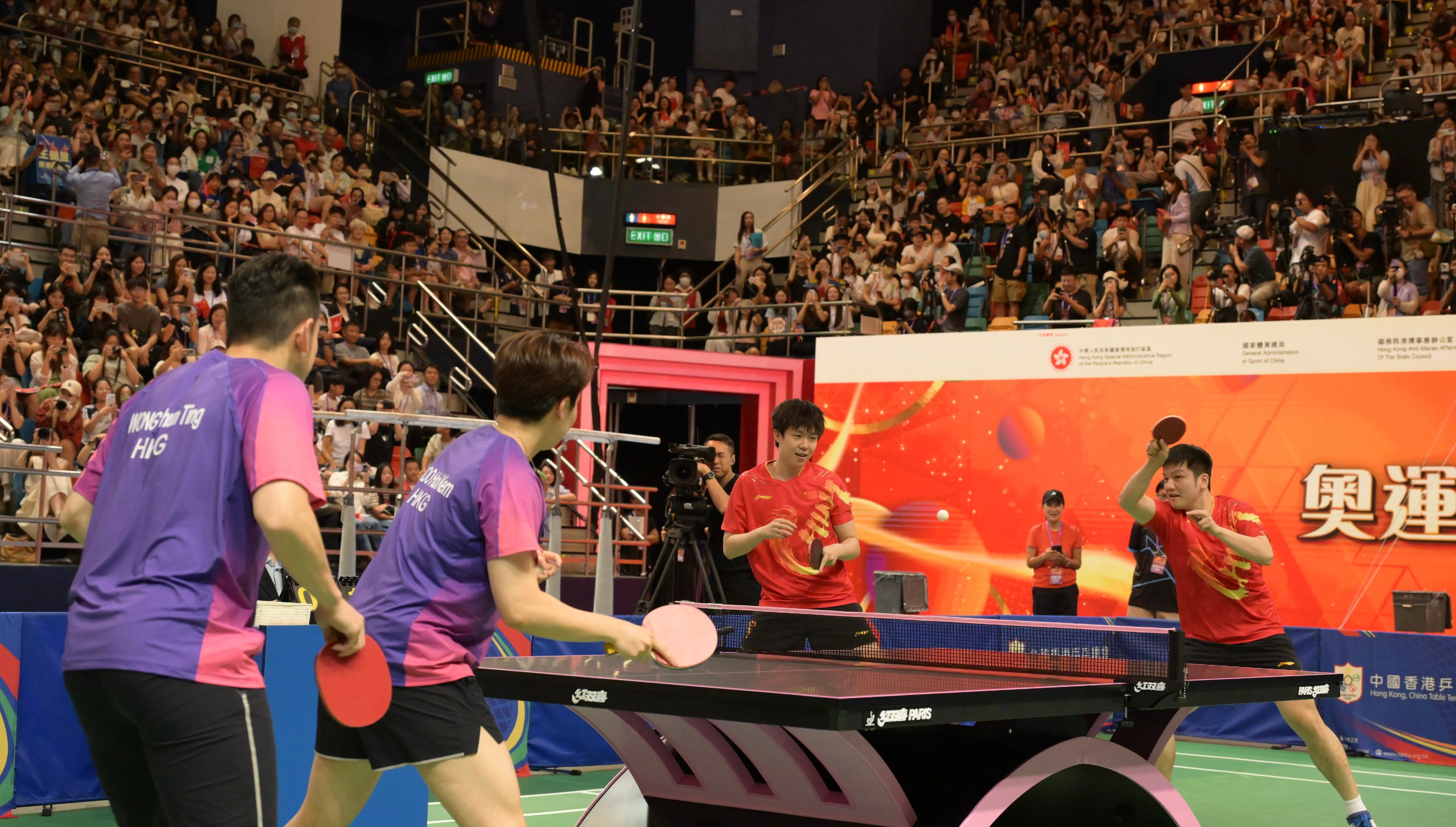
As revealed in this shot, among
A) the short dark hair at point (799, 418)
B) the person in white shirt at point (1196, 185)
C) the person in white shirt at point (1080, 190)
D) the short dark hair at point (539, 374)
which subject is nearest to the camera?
the short dark hair at point (539, 374)

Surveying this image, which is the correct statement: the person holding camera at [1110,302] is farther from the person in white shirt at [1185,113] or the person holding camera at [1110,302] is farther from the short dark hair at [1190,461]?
the short dark hair at [1190,461]

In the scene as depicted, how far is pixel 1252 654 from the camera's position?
6.39 metres

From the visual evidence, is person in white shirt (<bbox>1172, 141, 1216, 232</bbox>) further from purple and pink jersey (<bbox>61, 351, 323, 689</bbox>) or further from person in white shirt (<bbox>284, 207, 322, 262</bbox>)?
purple and pink jersey (<bbox>61, 351, 323, 689</bbox>)

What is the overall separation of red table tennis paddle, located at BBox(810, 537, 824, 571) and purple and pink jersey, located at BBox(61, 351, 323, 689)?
12.2 ft

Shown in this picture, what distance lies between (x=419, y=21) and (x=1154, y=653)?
82.1 feet

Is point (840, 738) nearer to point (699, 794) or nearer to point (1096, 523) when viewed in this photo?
point (699, 794)

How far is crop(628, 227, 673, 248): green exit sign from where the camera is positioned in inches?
973

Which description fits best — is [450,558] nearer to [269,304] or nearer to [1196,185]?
[269,304]

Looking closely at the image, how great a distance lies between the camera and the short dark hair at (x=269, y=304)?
318cm

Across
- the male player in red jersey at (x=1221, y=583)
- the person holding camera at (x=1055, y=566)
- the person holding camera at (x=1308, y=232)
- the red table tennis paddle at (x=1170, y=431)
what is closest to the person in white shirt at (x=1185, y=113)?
the person holding camera at (x=1308, y=232)

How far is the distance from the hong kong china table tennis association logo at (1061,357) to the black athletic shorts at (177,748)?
41.9 feet

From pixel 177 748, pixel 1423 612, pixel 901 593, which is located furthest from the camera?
pixel 901 593

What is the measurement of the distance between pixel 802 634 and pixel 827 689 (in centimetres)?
150

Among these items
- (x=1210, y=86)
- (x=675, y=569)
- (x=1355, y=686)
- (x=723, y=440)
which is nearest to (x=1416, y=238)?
(x=1210, y=86)
